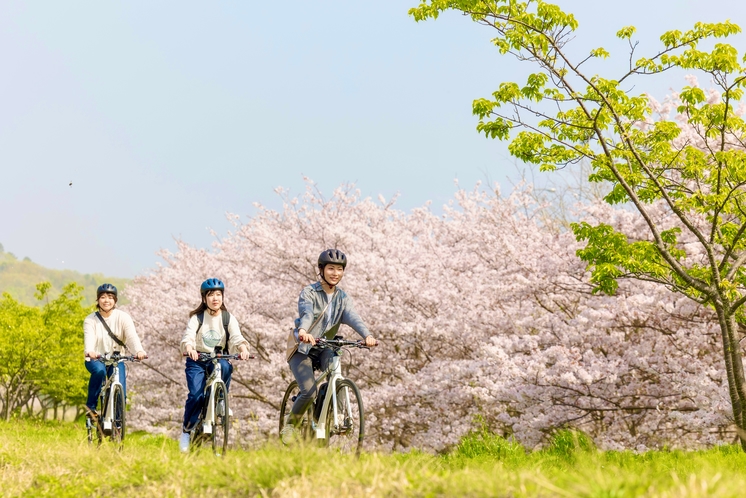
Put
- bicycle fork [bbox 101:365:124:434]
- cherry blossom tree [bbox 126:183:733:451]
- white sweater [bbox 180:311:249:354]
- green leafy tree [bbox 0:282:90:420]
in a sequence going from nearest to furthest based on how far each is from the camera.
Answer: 1. white sweater [bbox 180:311:249:354]
2. bicycle fork [bbox 101:365:124:434]
3. cherry blossom tree [bbox 126:183:733:451]
4. green leafy tree [bbox 0:282:90:420]

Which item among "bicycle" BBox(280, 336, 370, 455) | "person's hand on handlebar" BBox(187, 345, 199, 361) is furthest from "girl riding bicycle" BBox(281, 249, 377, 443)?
"person's hand on handlebar" BBox(187, 345, 199, 361)

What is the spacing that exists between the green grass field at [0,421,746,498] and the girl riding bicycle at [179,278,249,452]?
0.96 metres

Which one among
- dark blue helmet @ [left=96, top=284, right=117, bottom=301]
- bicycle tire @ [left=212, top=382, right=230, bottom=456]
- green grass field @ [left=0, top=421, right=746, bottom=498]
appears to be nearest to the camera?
green grass field @ [left=0, top=421, right=746, bottom=498]

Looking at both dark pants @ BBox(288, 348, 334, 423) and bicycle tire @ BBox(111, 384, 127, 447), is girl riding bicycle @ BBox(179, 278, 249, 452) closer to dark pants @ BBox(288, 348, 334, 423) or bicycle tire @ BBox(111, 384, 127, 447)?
dark pants @ BBox(288, 348, 334, 423)

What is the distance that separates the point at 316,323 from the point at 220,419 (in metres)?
1.43

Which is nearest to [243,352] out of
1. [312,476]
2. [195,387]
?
[195,387]

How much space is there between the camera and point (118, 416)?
8227mm

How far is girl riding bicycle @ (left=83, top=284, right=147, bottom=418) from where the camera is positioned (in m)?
8.42

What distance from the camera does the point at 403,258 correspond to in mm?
16953

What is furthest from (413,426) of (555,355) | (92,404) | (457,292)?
(92,404)

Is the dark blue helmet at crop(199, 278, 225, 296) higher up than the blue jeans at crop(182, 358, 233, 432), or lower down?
higher up

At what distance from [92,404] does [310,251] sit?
30.8 feet

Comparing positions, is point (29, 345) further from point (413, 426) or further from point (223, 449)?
point (223, 449)

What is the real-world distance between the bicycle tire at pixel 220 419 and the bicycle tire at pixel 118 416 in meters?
1.49
